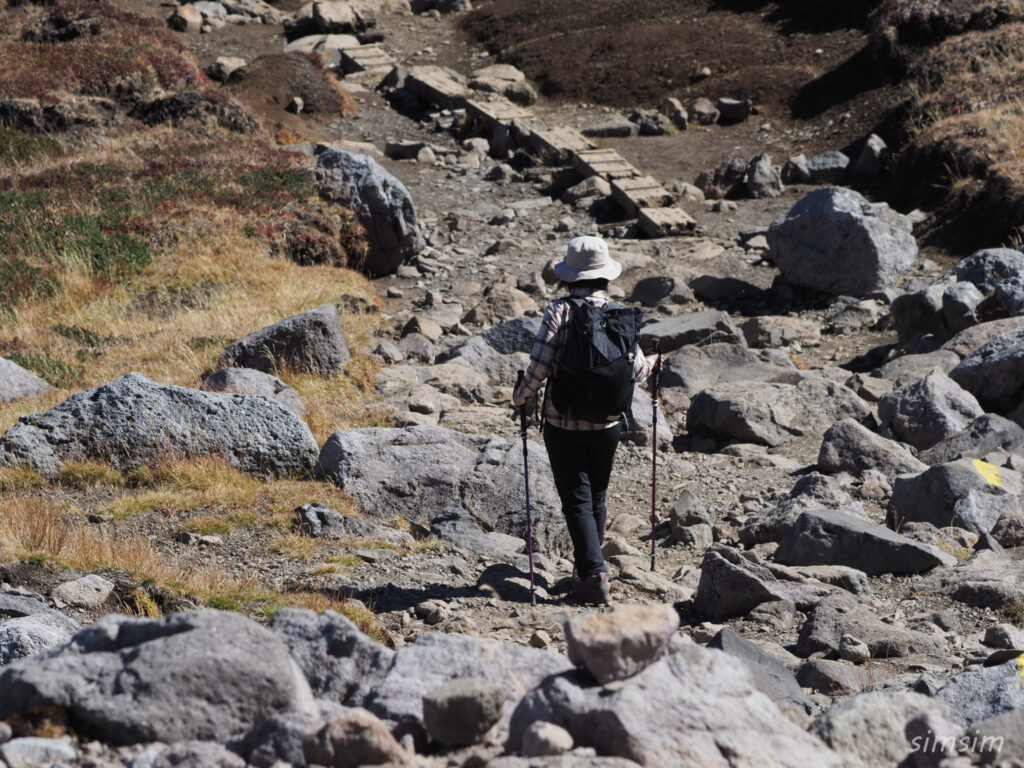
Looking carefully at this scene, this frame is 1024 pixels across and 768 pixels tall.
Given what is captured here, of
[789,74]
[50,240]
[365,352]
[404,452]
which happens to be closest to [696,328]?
[365,352]

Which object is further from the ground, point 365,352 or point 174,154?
point 174,154

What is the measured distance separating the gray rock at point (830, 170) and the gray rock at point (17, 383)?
15.9m

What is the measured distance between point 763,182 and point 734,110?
4.89 metres

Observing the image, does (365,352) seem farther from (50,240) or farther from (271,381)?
(50,240)

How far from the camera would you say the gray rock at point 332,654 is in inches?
157

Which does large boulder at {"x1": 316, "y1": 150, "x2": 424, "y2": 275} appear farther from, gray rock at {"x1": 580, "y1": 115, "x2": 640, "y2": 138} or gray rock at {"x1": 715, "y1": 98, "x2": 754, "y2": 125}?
gray rock at {"x1": 715, "y1": 98, "x2": 754, "y2": 125}

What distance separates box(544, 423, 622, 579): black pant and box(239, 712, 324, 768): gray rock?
3.16 metres

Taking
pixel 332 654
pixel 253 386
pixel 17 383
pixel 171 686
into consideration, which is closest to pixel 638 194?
pixel 253 386

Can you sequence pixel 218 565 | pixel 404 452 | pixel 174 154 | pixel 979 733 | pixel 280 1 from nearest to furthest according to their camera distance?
pixel 979 733, pixel 218 565, pixel 404 452, pixel 174 154, pixel 280 1

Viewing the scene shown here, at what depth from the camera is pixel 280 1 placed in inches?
1396

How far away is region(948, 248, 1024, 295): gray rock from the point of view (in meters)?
14.0

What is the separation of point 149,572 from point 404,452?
2651mm

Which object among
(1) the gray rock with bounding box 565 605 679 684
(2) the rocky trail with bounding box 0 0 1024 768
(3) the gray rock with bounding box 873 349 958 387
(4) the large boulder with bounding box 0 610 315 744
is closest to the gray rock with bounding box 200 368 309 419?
(2) the rocky trail with bounding box 0 0 1024 768

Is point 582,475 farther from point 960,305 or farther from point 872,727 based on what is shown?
point 960,305
